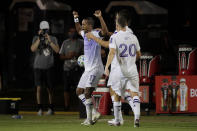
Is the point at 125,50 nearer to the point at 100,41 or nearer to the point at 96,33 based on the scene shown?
the point at 100,41

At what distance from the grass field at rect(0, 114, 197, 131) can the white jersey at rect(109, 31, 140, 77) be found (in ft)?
4.02

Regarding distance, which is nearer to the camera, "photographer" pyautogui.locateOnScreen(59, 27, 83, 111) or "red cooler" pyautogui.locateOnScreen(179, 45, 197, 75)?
"red cooler" pyautogui.locateOnScreen(179, 45, 197, 75)

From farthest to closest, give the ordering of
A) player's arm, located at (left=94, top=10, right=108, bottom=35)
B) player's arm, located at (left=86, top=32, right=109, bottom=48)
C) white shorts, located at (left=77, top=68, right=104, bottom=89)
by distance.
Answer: white shorts, located at (left=77, top=68, right=104, bottom=89)
player's arm, located at (left=94, top=10, right=108, bottom=35)
player's arm, located at (left=86, top=32, right=109, bottom=48)

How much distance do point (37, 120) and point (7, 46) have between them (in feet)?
56.2

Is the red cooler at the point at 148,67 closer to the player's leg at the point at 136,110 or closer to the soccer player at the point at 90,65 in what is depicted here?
the soccer player at the point at 90,65

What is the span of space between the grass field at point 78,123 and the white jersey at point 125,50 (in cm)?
122

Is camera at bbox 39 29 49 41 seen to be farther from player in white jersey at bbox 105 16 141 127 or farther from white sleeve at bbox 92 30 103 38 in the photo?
player in white jersey at bbox 105 16 141 127

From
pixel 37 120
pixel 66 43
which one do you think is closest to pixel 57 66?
pixel 66 43

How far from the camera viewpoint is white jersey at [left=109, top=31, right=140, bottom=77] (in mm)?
19094

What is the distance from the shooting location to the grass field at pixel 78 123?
61.7ft

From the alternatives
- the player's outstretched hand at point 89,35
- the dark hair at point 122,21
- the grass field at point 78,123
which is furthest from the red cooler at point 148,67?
the dark hair at point 122,21

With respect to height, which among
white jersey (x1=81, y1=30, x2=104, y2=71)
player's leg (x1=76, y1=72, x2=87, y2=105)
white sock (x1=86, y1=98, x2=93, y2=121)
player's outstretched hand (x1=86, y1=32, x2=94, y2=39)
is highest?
player's outstretched hand (x1=86, y1=32, x2=94, y2=39)

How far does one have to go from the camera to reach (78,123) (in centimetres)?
2089

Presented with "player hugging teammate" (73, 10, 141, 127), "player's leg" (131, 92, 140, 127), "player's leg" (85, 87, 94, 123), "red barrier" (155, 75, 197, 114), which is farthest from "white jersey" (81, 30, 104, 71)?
"red barrier" (155, 75, 197, 114)
